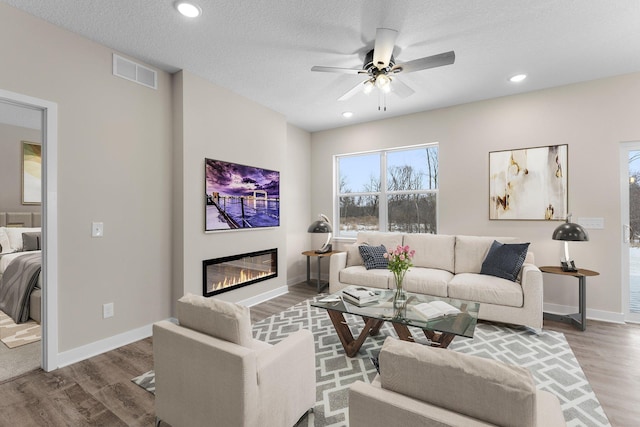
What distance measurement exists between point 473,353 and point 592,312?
207 cm

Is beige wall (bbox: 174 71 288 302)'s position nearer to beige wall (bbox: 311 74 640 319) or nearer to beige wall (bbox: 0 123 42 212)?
beige wall (bbox: 0 123 42 212)

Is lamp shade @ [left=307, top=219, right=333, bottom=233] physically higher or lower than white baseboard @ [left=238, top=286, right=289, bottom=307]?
higher

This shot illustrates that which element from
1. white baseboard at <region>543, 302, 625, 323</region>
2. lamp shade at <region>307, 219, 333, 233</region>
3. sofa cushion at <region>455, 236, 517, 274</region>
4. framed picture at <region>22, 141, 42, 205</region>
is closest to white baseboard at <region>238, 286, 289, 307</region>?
lamp shade at <region>307, 219, 333, 233</region>

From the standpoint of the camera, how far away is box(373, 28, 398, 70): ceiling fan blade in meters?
2.23

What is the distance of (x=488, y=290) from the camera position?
3.18 m

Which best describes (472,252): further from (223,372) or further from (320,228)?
(223,372)

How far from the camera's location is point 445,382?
37.7 inches

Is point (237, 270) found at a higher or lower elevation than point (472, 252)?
lower

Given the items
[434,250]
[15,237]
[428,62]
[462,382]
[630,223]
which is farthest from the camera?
[434,250]

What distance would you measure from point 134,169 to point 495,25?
11.7 feet

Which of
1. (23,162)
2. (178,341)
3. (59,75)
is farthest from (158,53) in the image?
(178,341)

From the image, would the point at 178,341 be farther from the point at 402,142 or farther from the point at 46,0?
the point at 402,142

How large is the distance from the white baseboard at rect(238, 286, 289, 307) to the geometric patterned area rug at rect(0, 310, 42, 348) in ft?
6.66

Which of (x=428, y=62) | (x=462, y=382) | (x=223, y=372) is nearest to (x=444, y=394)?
(x=462, y=382)
